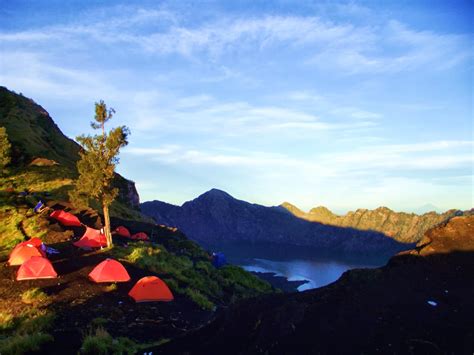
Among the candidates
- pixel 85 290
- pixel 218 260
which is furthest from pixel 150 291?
pixel 218 260

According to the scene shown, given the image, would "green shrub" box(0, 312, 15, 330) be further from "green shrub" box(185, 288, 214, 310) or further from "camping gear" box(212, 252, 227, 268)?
"camping gear" box(212, 252, 227, 268)

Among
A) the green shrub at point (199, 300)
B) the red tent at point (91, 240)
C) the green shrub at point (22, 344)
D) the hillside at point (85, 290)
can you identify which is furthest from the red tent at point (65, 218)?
the green shrub at point (22, 344)

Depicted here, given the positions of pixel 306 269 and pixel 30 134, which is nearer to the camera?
pixel 30 134

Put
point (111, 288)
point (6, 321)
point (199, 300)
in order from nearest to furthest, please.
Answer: point (6, 321) < point (111, 288) < point (199, 300)

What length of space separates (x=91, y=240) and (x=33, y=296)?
12.3 meters

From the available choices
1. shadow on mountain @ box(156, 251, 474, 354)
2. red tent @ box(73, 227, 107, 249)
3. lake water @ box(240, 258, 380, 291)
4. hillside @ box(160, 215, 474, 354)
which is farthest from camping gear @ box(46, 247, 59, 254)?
lake water @ box(240, 258, 380, 291)

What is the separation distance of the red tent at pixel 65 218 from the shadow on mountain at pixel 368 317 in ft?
89.1

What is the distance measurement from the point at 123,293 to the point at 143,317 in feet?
11.1

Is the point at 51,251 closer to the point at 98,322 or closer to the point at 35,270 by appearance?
the point at 35,270

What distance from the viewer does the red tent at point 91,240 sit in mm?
30141

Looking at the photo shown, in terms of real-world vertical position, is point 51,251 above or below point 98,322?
above

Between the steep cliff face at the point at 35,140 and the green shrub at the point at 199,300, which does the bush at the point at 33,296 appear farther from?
the steep cliff face at the point at 35,140

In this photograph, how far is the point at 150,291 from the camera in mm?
21906

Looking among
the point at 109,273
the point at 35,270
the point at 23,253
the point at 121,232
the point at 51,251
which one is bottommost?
the point at 109,273
